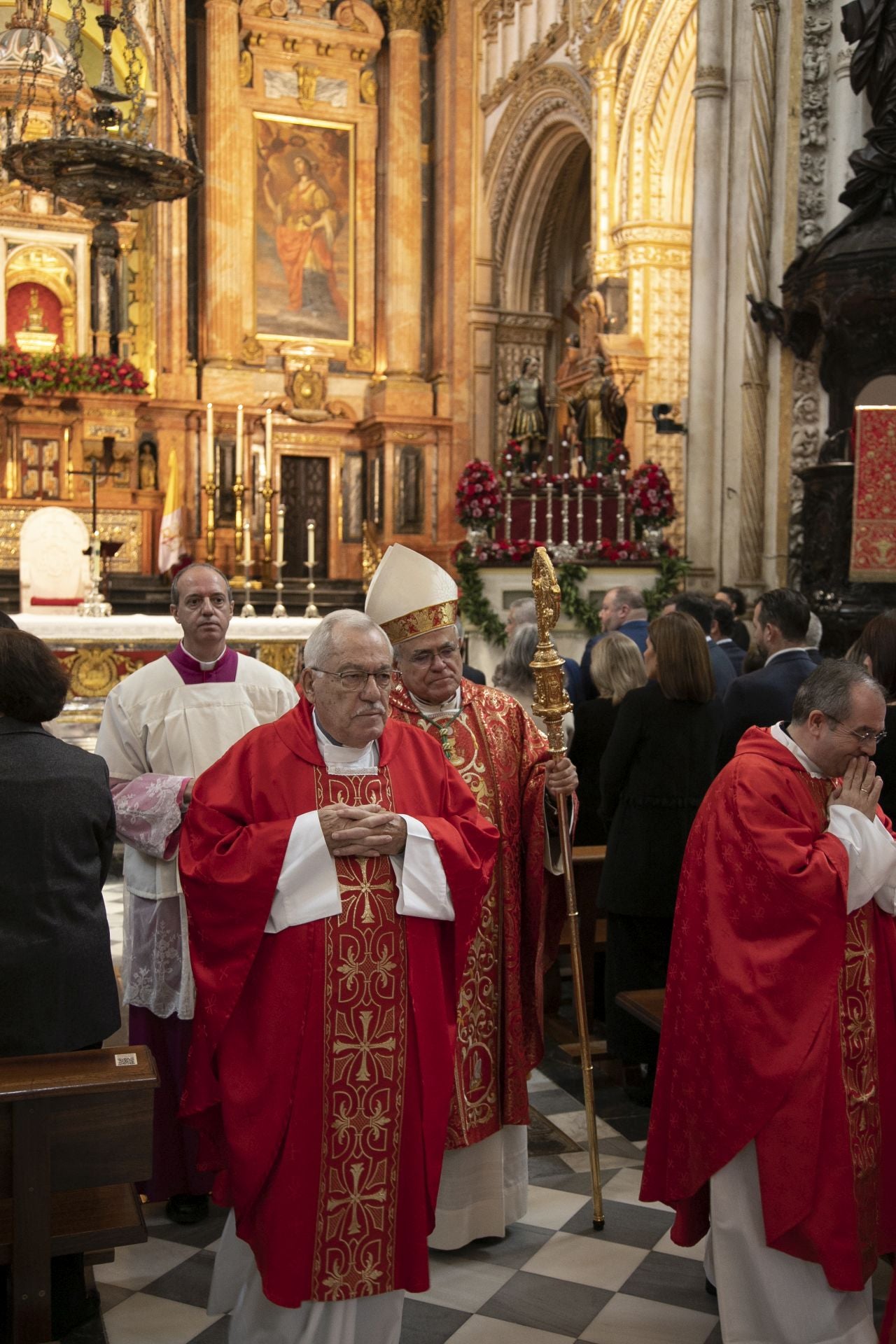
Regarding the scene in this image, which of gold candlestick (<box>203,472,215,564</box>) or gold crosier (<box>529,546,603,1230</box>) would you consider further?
gold candlestick (<box>203,472,215,564</box>)

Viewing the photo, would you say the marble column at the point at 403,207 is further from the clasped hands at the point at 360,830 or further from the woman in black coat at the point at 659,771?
the clasped hands at the point at 360,830

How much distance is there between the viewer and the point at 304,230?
17312 millimetres

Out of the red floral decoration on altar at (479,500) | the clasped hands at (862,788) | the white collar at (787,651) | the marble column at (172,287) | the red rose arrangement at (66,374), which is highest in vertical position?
the marble column at (172,287)

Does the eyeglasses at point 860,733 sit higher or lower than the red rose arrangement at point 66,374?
lower

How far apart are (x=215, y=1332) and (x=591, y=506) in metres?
9.80

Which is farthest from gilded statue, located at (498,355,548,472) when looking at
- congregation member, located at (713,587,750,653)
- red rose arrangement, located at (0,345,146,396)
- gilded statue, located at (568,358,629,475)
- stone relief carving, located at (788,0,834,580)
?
congregation member, located at (713,587,750,653)

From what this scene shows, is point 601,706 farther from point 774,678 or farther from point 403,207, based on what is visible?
point 403,207

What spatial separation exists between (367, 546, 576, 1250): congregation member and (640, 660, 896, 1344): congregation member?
0.66 m

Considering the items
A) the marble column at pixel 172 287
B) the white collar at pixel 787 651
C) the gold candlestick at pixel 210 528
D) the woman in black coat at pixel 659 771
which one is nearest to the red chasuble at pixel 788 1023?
the woman in black coat at pixel 659 771

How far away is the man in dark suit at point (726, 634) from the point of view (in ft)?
22.1

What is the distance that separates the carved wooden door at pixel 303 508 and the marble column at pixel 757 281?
788 cm

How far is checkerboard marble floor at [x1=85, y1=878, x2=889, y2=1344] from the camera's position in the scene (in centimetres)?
310

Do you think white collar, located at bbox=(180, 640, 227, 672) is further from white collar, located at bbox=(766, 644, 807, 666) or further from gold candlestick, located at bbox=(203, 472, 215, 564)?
gold candlestick, located at bbox=(203, 472, 215, 564)

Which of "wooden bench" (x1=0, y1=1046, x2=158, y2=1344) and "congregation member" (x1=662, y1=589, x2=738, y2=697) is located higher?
"congregation member" (x1=662, y1=589, x2=738, y2=697)
